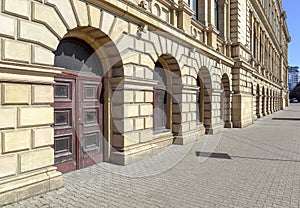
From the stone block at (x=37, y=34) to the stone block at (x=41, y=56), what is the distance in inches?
4.6

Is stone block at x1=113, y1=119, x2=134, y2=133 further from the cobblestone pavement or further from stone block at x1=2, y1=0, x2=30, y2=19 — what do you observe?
stone block at x1=2, y1=0, x2=30, y2=19

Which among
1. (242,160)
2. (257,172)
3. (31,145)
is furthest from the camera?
(242,160)

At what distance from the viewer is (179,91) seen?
10188 millimetres

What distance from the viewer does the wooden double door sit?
5988mm

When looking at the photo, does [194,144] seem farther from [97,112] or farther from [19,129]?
[19,129]

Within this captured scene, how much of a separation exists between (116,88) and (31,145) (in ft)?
9.90

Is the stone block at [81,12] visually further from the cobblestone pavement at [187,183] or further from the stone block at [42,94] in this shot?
the cobblestone pavement at [187,183]

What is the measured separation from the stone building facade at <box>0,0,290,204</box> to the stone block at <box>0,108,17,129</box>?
17 mm

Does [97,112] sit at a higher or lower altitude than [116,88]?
lower

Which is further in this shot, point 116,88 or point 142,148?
point 142,148

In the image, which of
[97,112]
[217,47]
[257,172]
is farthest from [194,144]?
[217,47]

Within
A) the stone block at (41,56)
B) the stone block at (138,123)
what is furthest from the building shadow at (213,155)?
the stone block at (41,56)

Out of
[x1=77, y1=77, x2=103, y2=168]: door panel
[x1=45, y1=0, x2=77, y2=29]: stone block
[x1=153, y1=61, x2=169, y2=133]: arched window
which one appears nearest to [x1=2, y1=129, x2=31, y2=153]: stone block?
[x1=77, y1=77, x2=103, y2=168]: door panel

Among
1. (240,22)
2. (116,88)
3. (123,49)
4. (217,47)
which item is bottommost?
(116,88)
